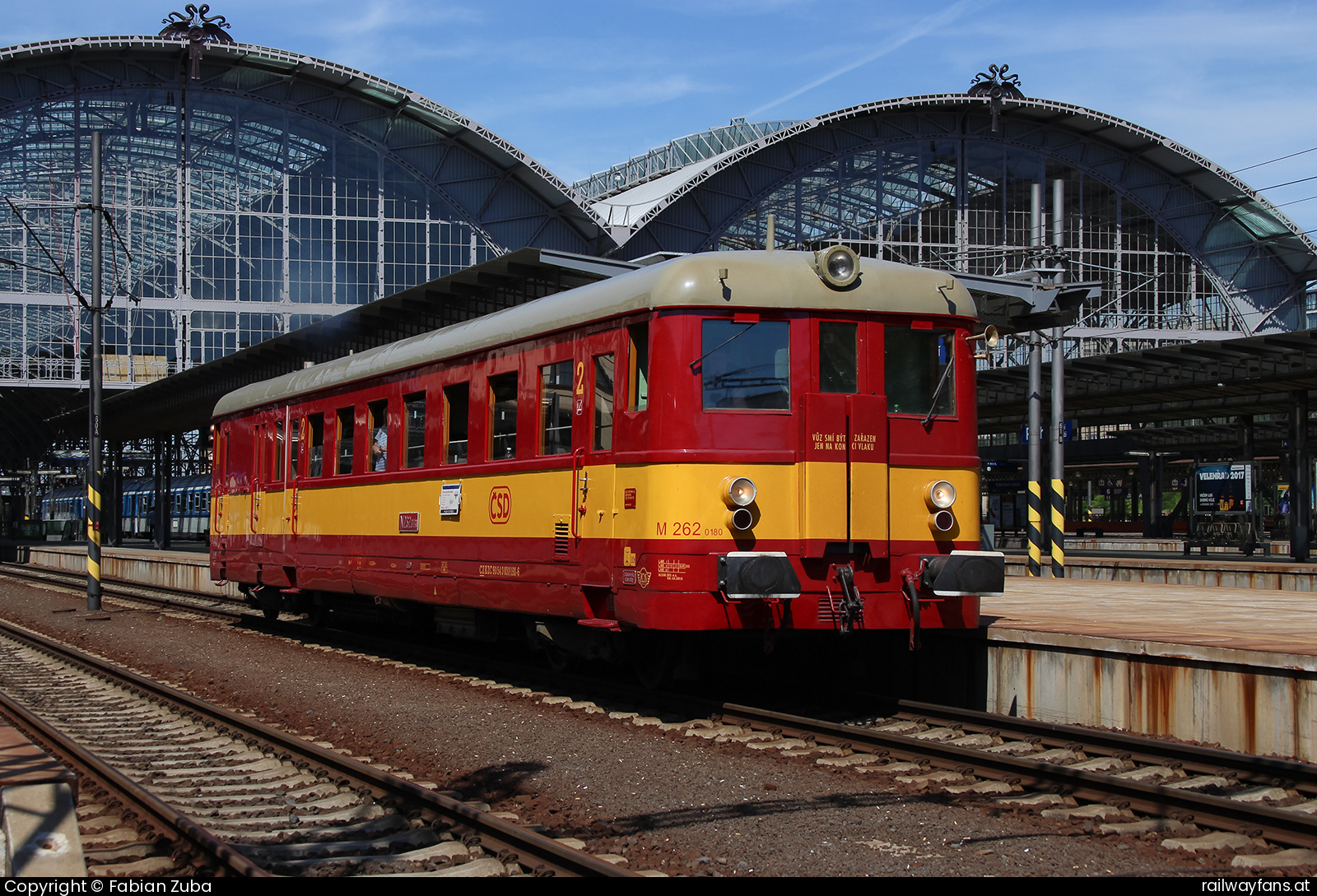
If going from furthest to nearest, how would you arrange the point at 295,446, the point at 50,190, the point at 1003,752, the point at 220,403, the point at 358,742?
the point at 50,190 → the point at 220,403 → the point at 295,446 → the point at 358,742 → the point at 1003,752

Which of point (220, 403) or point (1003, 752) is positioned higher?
point (220, 403)

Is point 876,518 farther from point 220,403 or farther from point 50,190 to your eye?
point 50,190

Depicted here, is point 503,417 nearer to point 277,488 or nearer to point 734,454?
point 734,454

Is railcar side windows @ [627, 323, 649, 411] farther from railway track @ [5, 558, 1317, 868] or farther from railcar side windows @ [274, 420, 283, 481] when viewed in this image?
railcar side windows @ [274, 420, 283, 481]

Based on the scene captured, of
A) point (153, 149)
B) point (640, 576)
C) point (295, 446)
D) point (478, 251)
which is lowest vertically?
point (640, 576)

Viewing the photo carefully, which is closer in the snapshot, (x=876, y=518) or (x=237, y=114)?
(x=876, y=518)

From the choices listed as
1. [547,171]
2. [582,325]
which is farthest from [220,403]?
[547,171]

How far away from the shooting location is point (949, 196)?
1909 inches

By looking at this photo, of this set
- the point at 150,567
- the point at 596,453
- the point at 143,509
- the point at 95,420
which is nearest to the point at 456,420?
the point at 596,453

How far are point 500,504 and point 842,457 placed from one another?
3.44 m

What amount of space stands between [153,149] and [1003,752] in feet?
143

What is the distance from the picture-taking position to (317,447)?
15.4 m

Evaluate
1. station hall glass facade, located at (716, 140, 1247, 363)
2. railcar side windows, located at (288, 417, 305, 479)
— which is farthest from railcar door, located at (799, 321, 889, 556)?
station hall glass facade, located at (716, 140, 1247, 363)

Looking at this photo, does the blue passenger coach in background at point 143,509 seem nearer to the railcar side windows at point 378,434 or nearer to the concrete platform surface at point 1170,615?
the railcar side windows at point 378,434
